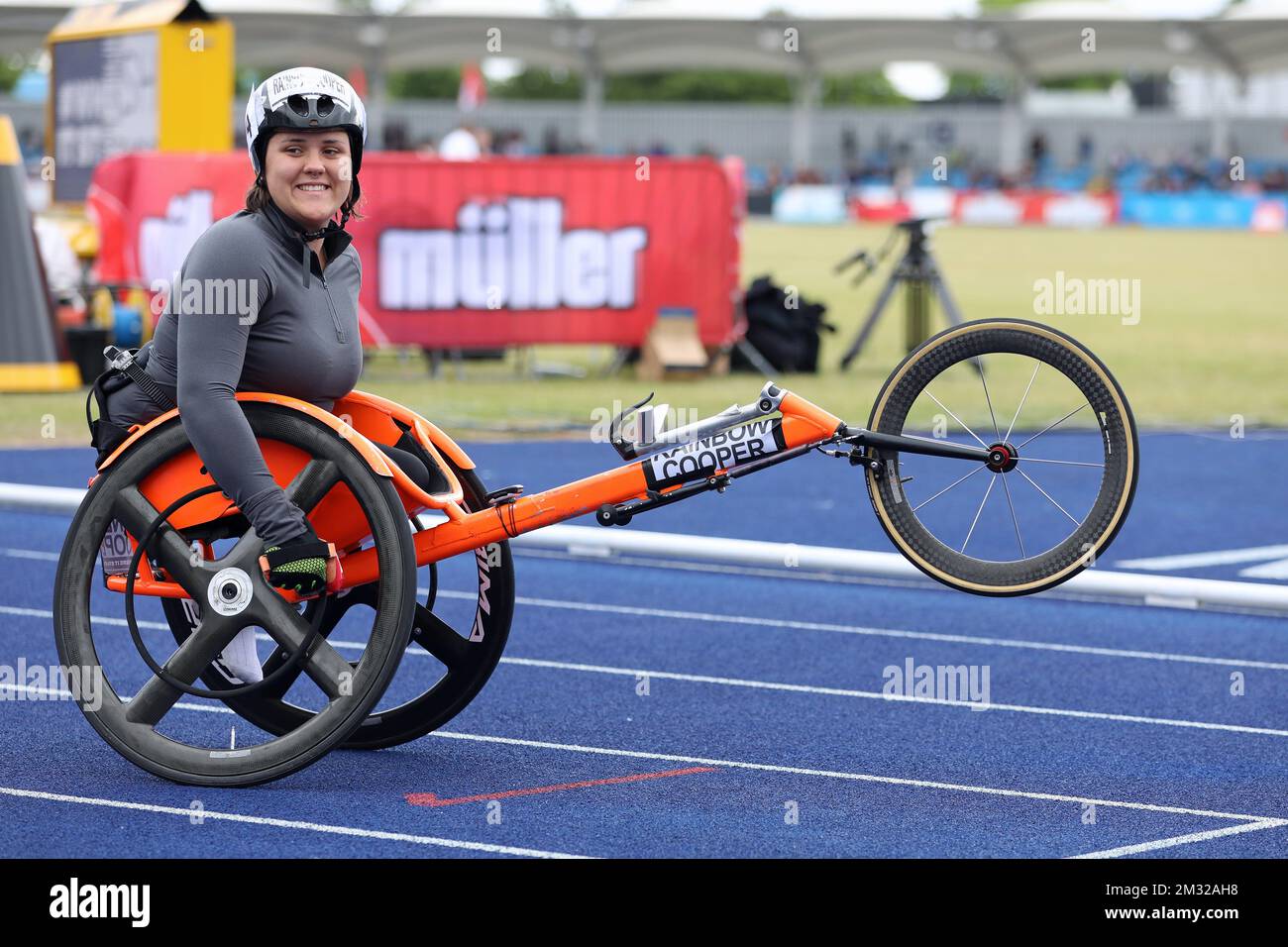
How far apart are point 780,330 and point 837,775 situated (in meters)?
10.7

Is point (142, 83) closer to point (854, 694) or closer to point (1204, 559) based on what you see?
point (1204, 559)

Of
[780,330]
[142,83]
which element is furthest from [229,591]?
[142,83]

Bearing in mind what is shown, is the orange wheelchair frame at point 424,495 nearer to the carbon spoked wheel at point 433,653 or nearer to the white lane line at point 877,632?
the carbon spoked wheel at point 433,653

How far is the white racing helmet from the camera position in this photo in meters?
4.63

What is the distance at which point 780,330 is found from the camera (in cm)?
1563

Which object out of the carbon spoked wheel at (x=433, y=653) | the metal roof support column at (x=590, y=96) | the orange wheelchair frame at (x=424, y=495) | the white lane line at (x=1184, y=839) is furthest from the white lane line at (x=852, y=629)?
the metal roof support column at (x=590, y=96)

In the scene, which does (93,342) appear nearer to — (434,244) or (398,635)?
(434,244)

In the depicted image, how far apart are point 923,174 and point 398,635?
5449cm

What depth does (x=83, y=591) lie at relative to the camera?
4.77 m

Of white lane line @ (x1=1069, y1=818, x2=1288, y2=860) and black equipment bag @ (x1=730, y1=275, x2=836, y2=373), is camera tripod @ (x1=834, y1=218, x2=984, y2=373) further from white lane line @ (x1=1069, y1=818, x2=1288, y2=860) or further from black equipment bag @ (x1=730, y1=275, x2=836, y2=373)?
white lane line @ (x1=1069, y1=818, x2=1288, y2=860)

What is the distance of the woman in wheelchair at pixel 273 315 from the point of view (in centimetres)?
451
